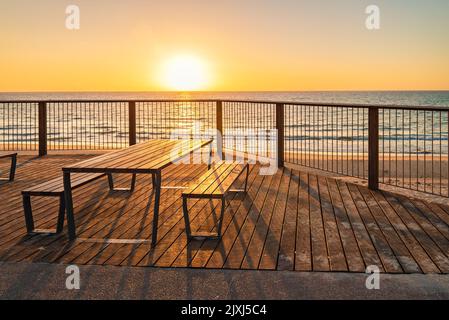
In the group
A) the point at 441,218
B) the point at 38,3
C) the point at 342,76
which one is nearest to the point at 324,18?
the point at 38,3

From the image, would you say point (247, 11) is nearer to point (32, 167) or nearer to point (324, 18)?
point (324, 18)

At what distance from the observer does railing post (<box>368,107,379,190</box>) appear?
582cm

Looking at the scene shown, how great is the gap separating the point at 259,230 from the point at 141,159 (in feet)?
4.26

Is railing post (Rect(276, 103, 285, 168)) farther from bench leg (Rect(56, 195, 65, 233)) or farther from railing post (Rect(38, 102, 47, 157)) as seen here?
railing post (Rect(38, 102, 47, 157))

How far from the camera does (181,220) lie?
4551mm

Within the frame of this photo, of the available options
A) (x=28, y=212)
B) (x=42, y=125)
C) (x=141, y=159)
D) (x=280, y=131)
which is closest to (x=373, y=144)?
(x=280, y=131)

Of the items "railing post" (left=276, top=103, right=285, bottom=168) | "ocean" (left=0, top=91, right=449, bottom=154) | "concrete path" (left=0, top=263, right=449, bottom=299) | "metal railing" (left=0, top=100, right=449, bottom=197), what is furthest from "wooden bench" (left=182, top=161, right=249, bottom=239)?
"railing post" (left=276, top=103, right=285, bottom=168)

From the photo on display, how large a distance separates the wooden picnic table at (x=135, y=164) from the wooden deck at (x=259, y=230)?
0.28 m

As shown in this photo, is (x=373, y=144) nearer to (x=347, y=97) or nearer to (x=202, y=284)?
(x=202, y=284)

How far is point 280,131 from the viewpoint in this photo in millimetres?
7617

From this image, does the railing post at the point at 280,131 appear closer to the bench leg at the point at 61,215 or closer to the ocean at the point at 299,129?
the ocean at the point at 299,129

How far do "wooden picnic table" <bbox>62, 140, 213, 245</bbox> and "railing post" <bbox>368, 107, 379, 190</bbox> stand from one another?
7.47 ft

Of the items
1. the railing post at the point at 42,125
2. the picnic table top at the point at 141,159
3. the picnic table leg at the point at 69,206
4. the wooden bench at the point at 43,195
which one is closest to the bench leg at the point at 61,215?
A: the wooden bench at the point at 43,195

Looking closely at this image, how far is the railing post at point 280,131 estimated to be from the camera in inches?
296
